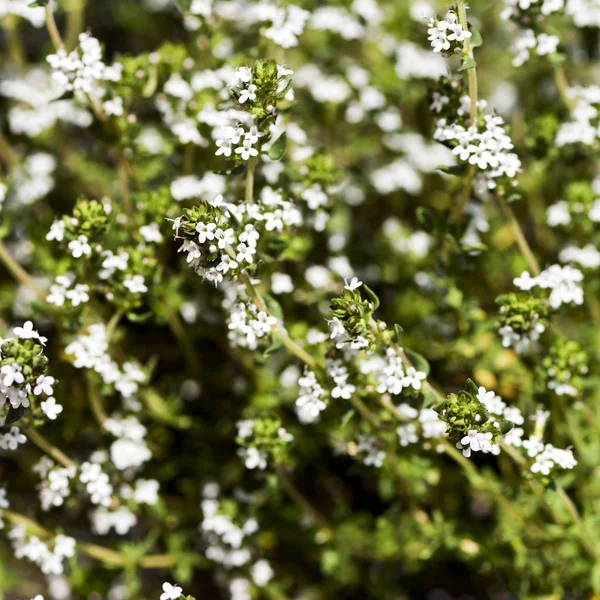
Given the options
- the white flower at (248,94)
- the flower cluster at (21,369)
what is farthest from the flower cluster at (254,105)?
the flower cluster at (21,369)

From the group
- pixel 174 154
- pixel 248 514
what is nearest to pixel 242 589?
pixel 248 514

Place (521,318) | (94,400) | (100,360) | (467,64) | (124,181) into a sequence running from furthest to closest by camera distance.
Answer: (124,181) → (94,400) → (100,360) → (521,318) → (467,64)

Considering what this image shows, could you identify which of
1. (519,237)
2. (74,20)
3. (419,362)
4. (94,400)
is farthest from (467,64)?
(74,20)

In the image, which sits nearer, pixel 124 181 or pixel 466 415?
pixel 466 415

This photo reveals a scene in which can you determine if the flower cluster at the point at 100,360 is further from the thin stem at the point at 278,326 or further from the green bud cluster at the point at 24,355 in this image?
the thin stem at the point at 278,326

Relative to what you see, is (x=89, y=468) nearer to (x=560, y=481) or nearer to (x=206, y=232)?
(x=206, y=232)

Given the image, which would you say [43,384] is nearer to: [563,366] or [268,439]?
[268,439]

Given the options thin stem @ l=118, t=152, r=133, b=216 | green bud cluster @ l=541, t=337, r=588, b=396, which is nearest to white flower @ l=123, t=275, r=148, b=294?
thin stem @ l=118, t=152, r=133, b=216

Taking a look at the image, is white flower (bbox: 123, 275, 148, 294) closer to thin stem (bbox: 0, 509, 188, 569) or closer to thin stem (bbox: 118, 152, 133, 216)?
thin stem (bbox: 118, 152, 133, 216)

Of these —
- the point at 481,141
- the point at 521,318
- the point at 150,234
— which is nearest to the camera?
the point at 481,141
